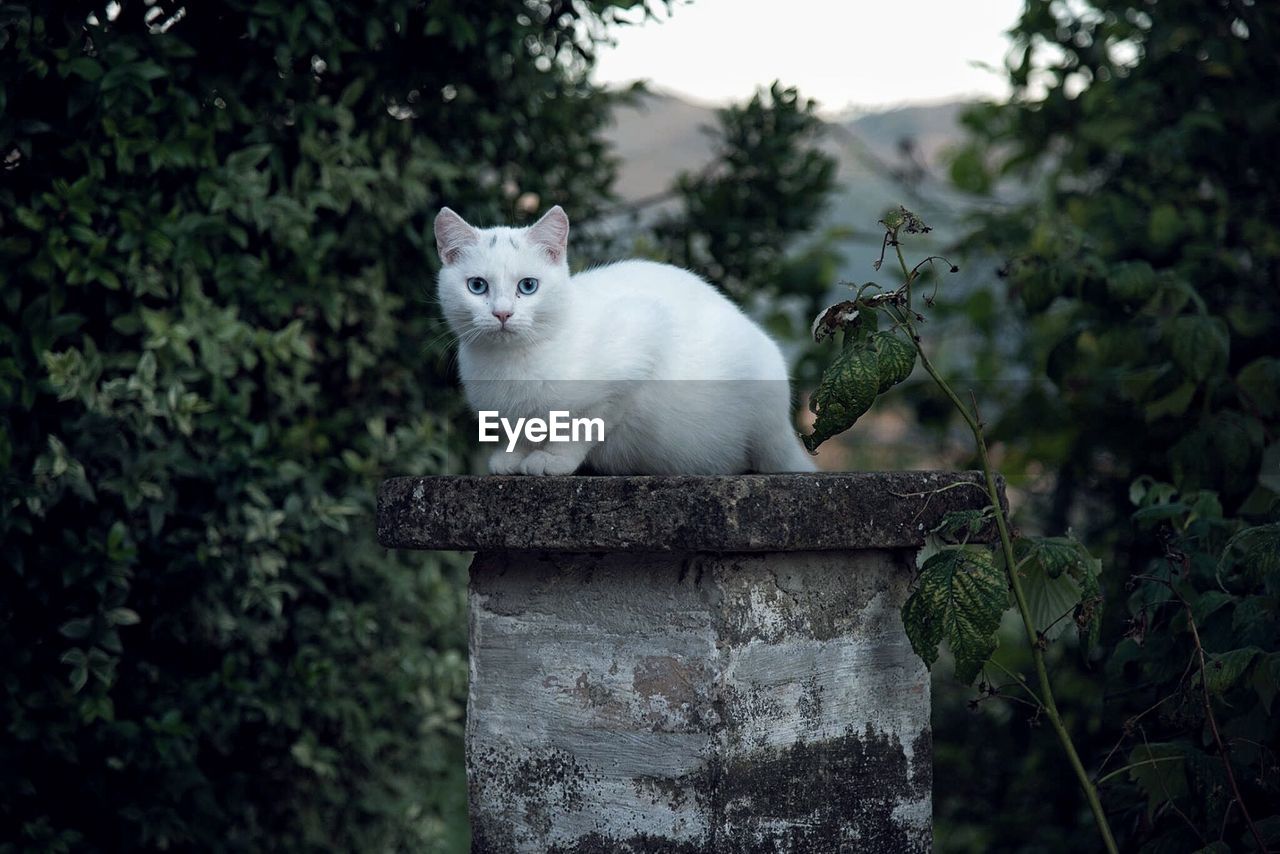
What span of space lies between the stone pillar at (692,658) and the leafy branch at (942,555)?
13 cm

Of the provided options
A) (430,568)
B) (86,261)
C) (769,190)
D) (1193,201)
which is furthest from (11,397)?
(1193,201)

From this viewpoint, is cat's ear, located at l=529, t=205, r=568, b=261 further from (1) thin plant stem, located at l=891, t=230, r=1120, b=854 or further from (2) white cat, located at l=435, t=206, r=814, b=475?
(1) thin plant stem, located at l=891, t=230, r=1120, b=854

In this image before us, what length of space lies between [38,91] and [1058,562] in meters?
2.64

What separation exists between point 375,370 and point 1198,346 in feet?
7.63

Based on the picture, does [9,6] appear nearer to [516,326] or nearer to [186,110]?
[186,110]

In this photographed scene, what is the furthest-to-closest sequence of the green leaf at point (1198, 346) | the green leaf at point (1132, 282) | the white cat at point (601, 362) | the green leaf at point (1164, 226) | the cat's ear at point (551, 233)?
the green leaf at point (1164, 226) → the green leaf at point (1132, 282) → the green leaf at point (1198, 346) → the cat's ear at point (551, 233) → the white cat at point (601, 362)

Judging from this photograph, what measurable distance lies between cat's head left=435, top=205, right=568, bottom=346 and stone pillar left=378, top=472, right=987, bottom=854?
1.11ft

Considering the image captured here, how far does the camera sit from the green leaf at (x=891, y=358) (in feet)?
6.70

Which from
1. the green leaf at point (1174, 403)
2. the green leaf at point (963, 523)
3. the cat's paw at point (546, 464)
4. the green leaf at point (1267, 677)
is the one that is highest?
the green leaf at point (1174, 403)

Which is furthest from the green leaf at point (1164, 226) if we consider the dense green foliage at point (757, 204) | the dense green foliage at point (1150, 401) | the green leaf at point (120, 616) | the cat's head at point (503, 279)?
the green leaf at point (120, 616)

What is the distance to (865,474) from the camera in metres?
2.17

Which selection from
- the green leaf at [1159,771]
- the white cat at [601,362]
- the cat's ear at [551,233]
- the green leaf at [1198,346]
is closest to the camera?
the green leaf at [1159,771]

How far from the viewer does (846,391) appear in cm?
204

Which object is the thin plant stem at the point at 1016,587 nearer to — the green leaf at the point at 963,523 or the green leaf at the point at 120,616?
the green leaf at the point at 963,523
